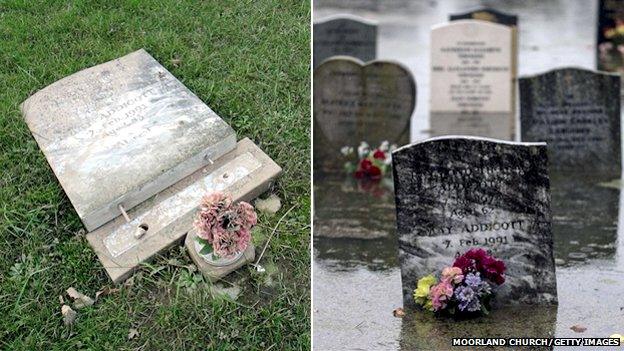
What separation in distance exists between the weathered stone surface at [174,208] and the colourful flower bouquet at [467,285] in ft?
3.93

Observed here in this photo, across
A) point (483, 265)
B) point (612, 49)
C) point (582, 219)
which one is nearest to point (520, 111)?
point (582, 219)

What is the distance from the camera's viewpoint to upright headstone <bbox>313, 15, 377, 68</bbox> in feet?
27.0

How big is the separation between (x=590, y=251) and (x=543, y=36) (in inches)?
253

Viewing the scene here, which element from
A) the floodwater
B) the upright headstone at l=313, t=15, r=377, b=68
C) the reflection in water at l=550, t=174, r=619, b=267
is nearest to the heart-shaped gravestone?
the floodwater

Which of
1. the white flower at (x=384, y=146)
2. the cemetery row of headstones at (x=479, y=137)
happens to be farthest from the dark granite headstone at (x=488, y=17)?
the white flower at (x=384, y=146)

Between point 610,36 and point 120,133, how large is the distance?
7376 mm

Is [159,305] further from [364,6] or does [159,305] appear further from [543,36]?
[364,6]

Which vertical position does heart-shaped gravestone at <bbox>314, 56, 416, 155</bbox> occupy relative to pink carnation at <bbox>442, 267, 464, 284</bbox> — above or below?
above

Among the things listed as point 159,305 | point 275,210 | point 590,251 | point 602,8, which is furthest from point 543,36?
point 159,305

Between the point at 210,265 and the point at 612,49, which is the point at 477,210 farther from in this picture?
the point at 612,49

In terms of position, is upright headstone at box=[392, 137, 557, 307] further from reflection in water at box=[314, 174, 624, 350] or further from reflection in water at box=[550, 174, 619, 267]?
reflection in water at box=[550, 174, 619, 267]

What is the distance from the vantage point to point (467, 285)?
434 cm

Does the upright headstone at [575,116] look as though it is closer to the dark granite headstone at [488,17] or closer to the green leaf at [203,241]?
the dark granite headstone at [488,17]

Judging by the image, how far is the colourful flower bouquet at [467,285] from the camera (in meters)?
4.32
